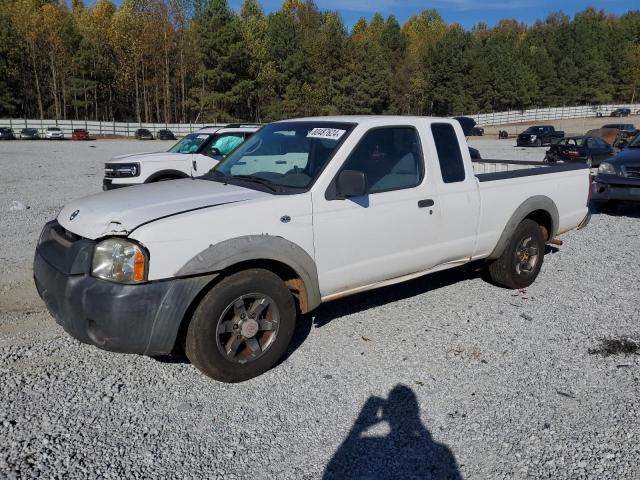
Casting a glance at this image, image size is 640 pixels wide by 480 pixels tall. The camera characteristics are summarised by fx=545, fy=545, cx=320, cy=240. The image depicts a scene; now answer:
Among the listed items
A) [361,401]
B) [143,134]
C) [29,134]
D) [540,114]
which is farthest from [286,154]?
[540,114]

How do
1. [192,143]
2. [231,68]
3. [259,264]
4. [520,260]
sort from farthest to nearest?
[231,68], [192,143], [520,260], [259,264]

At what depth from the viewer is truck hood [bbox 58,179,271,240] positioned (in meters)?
3.47

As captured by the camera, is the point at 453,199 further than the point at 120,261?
Yes

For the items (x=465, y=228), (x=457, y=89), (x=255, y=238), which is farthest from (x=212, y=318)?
(x=457, y=89)

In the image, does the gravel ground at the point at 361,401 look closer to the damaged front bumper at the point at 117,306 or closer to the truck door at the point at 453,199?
the damaged front bumper at the point at 117,306

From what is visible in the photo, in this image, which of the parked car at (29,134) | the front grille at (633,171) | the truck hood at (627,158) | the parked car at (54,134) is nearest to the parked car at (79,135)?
the parked car at (54,134)

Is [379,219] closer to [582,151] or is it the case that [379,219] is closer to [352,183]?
[352,183]

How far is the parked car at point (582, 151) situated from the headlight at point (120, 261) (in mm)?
21733

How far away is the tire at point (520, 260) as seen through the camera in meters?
5.70

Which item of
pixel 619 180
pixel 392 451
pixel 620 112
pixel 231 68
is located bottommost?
pixel 392 451

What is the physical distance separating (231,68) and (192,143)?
56544 mm

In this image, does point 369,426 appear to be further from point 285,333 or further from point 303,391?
point 285,333

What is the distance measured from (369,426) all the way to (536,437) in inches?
39.0

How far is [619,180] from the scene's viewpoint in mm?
10125
